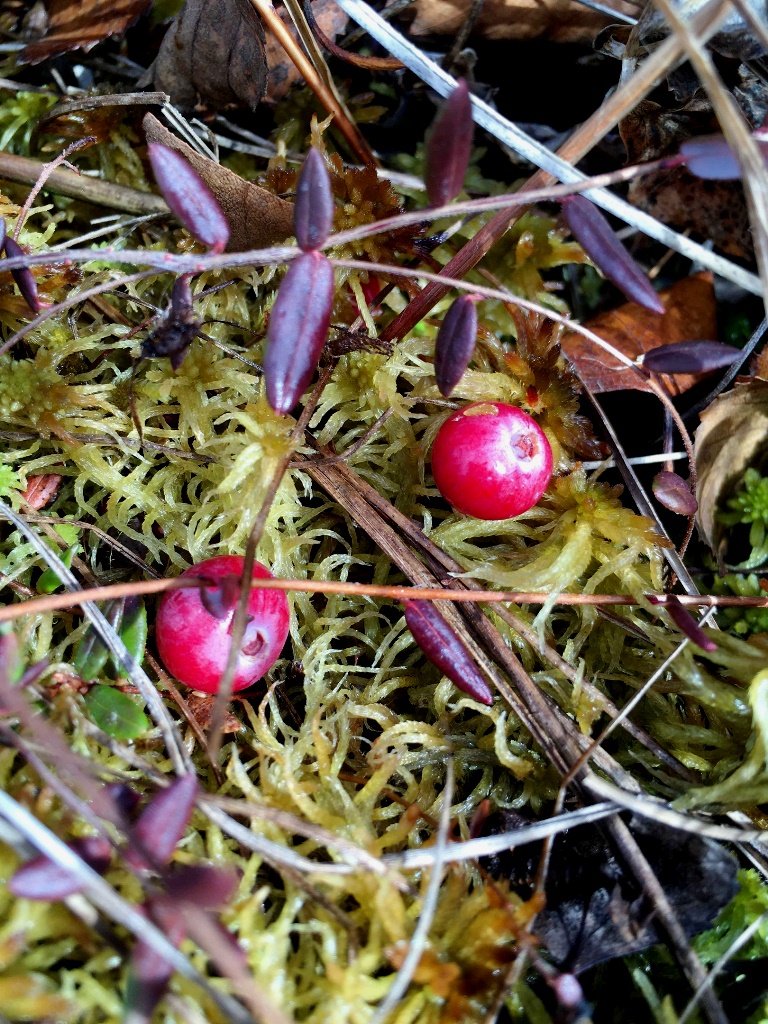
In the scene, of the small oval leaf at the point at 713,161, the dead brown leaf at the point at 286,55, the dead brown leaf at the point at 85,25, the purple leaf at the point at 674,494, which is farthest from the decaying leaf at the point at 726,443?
the dead brown leaf at the point at 85,25

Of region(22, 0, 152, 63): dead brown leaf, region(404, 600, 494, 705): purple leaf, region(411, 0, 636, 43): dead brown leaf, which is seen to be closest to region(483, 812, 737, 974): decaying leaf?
region(404, 600, 494, 705): purple leaf

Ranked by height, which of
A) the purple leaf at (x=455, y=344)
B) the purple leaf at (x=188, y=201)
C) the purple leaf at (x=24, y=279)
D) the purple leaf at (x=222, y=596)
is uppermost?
the purple leaf at (x=188, y=201)

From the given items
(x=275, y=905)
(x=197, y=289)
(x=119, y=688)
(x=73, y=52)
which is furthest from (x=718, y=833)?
(x=73, y=52)

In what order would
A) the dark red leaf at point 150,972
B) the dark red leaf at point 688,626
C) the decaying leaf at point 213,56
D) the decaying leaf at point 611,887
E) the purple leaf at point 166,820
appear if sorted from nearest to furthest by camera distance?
the dark red leaf at point 150,972
the purple leaf at point 166,820
the decaying leaf at point 611,887
the dark red leaf at point 688,626
the decaying leaf at point 213,56

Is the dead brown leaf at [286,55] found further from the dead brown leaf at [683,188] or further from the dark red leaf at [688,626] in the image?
the dark red leaf at [688,626]

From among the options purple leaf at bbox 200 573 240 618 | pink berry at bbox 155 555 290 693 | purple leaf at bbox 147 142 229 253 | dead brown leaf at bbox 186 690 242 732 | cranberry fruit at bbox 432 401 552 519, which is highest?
purple leaf at bbox 147 142 229 253

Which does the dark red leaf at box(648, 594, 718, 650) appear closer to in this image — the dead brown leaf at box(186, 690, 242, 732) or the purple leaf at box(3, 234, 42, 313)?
the dead brown leaf at box(186, 690, 242, 732)
